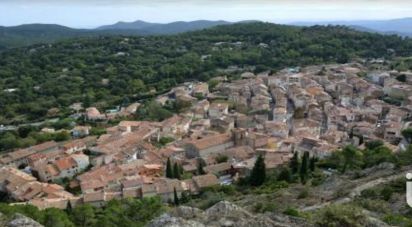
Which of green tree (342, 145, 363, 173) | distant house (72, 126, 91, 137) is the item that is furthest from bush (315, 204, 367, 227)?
distant house (72, 126, 91, 137)

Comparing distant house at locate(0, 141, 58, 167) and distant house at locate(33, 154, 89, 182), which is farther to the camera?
distant house at locate(0, 141, 58, 167)

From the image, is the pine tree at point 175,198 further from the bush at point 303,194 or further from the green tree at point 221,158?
the bush at point 303,194

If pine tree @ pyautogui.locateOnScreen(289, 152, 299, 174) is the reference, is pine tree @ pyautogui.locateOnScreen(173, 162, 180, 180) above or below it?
below

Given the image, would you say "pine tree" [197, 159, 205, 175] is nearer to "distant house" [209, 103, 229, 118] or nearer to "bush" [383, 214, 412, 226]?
"distant house" [209, 103, 229, 118]

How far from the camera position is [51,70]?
7038cm

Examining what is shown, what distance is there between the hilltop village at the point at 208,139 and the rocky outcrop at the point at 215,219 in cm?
1446

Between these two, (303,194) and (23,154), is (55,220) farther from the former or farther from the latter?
(23,154)

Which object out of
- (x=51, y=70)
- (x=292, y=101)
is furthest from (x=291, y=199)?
(x=51, y=70)

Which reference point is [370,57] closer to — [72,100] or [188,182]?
[72,100]

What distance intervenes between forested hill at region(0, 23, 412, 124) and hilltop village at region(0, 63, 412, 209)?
378 inches

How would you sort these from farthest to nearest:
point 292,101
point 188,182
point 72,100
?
point 72,100, point 292,101, point 188,182

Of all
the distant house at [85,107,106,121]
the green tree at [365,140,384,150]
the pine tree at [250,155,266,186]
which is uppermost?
the pine tree at [250,155,266,186]

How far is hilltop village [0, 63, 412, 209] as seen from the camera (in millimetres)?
27062

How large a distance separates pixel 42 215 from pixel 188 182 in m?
9.40
